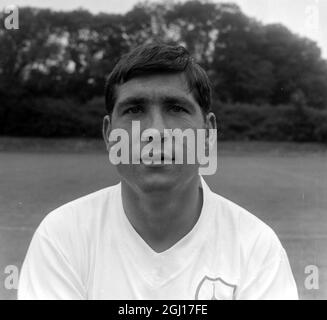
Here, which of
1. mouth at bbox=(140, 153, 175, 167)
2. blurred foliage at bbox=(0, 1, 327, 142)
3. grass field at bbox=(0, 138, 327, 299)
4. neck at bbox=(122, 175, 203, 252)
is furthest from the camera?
grass field at bbox=(0, 138, 327, 299)

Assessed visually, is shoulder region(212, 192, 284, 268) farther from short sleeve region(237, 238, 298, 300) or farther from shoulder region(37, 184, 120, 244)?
shoulder region(37, 184, 120, 244)

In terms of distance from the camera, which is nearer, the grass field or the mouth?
the mouth

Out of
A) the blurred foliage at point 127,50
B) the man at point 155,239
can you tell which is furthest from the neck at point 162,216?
the blurred foliage at point 127,50

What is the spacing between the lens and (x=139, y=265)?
107 centimetres

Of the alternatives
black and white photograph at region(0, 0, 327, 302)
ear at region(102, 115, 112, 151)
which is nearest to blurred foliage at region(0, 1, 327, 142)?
black and white photograph at region(0, 0, 327, 302)

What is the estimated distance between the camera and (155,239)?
44.3 inches

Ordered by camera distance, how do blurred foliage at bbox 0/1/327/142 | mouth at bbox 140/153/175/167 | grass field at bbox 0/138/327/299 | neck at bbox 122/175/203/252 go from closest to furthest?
mouth at bbox 140/153/175/167, neck at bbox 122/175/203/252, blurred foliage at bbox 0/1/327/142, grass field at bbox 0/138/327/299

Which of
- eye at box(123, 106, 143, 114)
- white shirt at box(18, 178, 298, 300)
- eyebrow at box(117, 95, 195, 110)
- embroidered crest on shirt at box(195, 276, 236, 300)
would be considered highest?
eyebrow at box(117, 95, 195, 110)

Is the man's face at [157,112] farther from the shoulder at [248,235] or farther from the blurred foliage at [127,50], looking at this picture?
the blurred foliage at [127,50]

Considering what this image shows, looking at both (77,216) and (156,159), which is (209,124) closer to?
(156,159)

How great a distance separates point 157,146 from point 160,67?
18cm

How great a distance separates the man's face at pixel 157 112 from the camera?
1026mm

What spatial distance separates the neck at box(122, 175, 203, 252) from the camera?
111 centimetres

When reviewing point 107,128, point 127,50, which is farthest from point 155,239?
point 127,50
